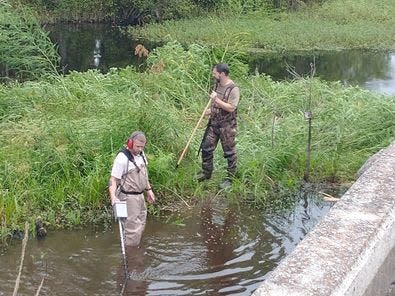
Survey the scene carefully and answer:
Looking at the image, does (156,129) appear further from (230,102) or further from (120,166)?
(120,166)

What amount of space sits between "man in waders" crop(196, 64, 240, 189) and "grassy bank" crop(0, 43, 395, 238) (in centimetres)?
19

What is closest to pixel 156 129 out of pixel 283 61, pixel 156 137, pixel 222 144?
pixel 156 137

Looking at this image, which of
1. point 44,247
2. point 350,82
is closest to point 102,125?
point 44,247

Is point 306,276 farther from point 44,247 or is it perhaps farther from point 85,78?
point 85,78

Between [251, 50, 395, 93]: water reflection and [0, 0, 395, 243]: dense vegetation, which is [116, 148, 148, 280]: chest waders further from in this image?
[251, 50, 395, 93]: water reflection

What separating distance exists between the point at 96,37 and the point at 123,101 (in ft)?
58.0

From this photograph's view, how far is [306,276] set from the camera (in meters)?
2.48

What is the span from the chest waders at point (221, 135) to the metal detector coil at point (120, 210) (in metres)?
2.56

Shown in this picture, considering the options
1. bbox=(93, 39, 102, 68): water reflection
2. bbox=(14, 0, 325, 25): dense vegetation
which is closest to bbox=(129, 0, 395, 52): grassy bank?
bbox=(14, 0, 325, 25): dense vegetation

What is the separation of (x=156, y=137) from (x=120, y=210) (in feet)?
9.72

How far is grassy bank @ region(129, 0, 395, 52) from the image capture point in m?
24.1

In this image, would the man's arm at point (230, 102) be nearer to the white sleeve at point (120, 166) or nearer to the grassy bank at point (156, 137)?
the grassy bank at point (156, 137)

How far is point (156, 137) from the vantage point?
844cm

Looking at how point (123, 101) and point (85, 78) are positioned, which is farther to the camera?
point (85, 78)
